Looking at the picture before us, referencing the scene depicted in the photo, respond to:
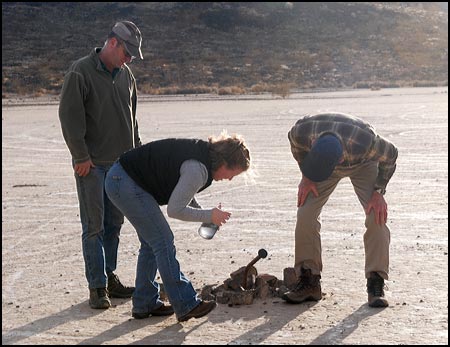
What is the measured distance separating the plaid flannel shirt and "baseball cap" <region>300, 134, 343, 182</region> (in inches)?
7.7

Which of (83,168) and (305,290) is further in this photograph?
(305,290)

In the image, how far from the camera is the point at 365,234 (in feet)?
24.9

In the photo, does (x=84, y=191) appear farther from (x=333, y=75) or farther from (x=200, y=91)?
(x=333, y=75)

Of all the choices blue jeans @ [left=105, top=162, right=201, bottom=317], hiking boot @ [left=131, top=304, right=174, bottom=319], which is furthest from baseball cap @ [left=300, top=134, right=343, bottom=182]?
hiking boot @ [left=131, top=304, right=174, bottom=319]

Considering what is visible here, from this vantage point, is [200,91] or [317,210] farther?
[200,91]

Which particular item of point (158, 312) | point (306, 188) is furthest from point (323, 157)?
point (158, 312)

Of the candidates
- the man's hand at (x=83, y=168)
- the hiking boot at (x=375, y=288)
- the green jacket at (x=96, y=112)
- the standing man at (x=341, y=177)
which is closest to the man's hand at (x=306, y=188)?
the standing man at (x=341, y=177)

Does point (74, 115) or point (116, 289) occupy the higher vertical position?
point (74, 115)

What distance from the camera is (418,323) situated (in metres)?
6.95

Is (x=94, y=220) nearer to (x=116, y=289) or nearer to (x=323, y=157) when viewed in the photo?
(x=116, y=289)

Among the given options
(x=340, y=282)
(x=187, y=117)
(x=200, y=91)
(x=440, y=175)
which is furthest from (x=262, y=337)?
(x=200, y=91)

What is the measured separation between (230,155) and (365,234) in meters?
1.59

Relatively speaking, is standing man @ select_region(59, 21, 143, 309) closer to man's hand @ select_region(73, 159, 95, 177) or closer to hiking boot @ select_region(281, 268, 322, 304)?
man's hand @ select_region(73, 159, 95, 177)

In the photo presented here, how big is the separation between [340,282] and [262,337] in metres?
1.69
